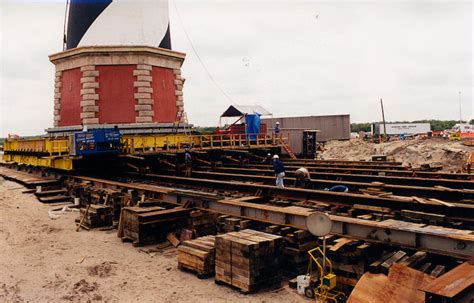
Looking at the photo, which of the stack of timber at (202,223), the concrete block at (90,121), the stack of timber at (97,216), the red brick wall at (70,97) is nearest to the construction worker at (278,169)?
the stack of timber at (202,223)

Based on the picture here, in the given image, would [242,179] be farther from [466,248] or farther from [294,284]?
[466,248]

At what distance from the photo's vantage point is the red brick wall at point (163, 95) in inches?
1027

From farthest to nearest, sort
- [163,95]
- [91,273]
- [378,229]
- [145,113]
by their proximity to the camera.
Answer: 1. [163,95]
2. [145,113]
3. [91,273]
4. [378,229]

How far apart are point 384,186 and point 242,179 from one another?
6285 millimetres

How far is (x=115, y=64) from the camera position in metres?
25.1

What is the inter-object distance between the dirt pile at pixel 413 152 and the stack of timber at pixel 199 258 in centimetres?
2164

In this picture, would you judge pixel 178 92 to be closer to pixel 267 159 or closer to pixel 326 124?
pixel 267 159

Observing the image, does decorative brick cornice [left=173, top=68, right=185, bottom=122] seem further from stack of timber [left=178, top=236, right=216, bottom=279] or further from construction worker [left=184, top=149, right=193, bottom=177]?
stack of timber [left=178, top=236, right=216, bottom=279]

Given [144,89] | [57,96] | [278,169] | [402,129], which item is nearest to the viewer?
[278,169]

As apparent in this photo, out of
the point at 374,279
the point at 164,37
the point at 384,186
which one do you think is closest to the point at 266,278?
the point at 374,279

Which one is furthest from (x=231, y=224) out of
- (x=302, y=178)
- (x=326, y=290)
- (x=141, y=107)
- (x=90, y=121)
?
(x=90, y=121)

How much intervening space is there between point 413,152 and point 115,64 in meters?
26.3

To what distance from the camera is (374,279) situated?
6473mm

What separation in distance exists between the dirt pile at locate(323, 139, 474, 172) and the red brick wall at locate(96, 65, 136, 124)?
58.1 ft
